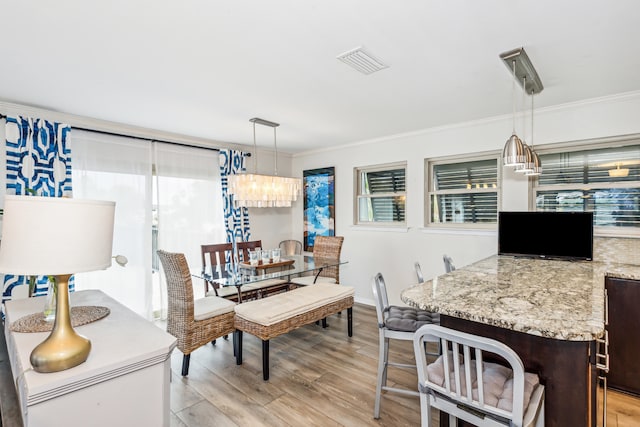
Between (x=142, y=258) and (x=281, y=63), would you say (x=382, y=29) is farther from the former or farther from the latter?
(x=142, y=258)

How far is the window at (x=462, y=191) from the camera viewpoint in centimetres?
377

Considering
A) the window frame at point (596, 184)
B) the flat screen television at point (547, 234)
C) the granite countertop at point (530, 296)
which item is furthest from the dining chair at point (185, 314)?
the window frame at point (596, 184)

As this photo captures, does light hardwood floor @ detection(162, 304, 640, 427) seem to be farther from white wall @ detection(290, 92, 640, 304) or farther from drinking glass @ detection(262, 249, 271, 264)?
white wall @ detection(290, 92, 640, 304)

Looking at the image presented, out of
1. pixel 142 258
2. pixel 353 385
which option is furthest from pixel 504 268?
pixel 142 258

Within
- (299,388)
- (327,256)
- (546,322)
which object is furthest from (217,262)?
(546,322)

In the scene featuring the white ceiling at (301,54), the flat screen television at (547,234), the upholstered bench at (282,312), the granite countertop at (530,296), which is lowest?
the upholstered bench at (282,312)

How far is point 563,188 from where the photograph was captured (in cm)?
329

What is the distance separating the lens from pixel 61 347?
1051 mm

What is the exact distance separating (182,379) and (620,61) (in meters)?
4.06

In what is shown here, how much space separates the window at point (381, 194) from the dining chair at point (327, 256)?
86 centimetres

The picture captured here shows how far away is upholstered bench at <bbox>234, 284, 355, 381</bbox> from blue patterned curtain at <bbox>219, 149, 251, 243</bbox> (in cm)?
185

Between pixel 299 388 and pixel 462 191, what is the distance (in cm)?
291

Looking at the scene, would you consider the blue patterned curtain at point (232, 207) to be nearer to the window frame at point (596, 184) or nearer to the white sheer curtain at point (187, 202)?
the white sheer curtain at point (187, 202)

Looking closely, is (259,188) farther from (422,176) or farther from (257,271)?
(422,176)
